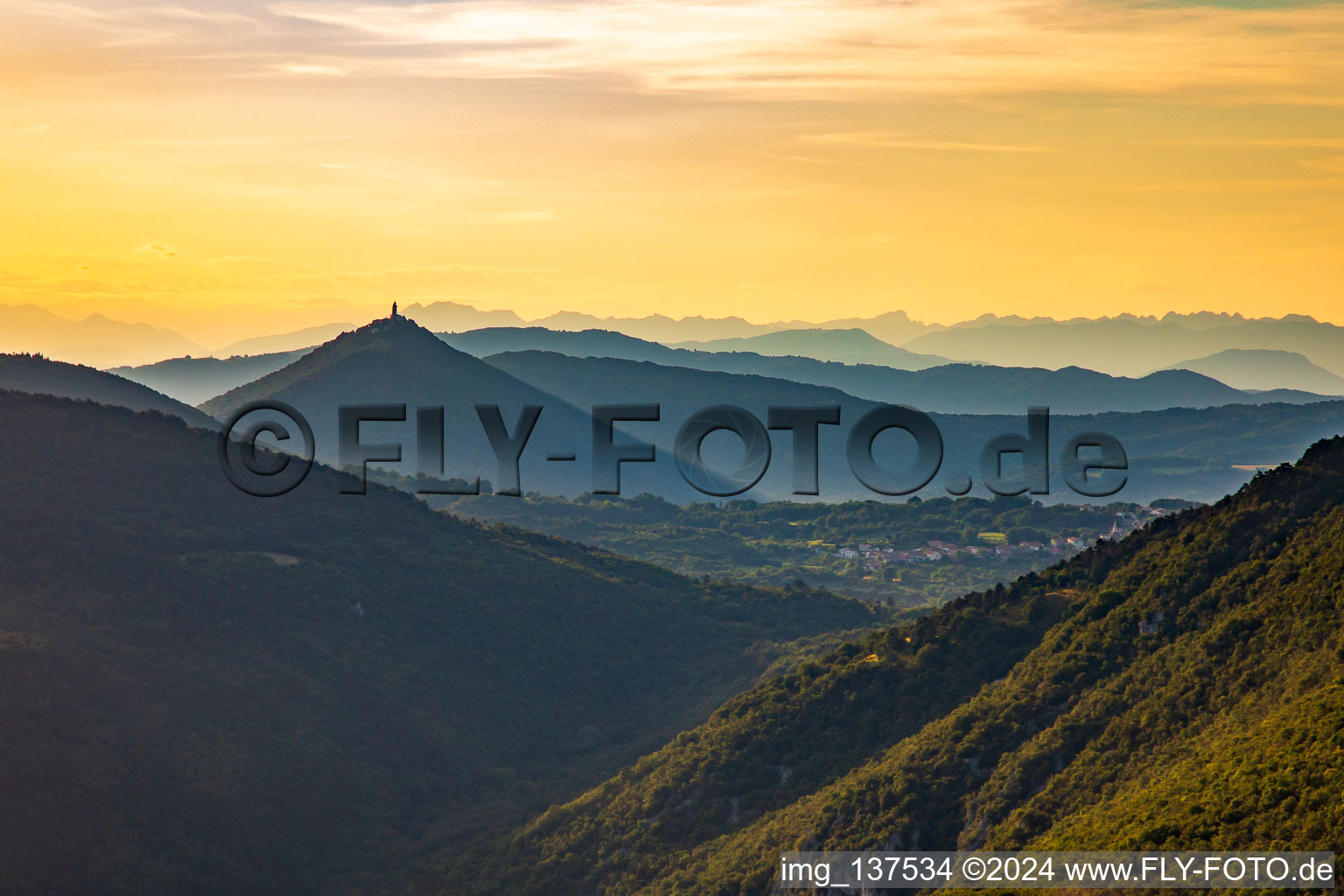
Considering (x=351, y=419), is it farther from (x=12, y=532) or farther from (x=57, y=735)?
(x=57, y=735)

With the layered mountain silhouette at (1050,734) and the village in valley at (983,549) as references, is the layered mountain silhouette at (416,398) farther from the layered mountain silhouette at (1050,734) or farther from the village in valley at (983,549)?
the layered mountain silhouette at (1050,734)

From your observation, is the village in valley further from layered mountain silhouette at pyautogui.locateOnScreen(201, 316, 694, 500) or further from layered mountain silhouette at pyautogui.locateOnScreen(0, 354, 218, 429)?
layered mountain silhouette at pyautogui.locateOnScreen(0, 354, 218, 429)

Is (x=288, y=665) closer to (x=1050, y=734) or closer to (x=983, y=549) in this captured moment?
(x=1050, y=734)

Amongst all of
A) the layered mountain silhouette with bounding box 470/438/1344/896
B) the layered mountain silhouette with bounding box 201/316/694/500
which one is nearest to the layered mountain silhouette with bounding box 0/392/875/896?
the layered mountain silhouette with bounding box 470/438/1344/896

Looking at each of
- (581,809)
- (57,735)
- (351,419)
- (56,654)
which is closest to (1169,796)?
(581,809)

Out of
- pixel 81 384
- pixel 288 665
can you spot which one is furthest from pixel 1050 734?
pixel 81 384

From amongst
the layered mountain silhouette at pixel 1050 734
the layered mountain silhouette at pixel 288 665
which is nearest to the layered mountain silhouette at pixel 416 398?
the layered mountain silhouette at pixel 288 665
